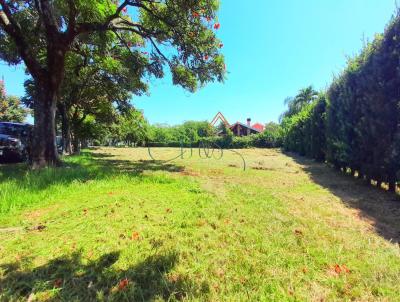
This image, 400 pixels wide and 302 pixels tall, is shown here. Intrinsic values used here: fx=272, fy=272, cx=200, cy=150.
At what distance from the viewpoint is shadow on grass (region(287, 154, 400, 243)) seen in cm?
432

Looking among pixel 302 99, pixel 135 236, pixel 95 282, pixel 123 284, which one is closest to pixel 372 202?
pixel 135 236

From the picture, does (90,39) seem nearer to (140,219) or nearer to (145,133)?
(140,219)

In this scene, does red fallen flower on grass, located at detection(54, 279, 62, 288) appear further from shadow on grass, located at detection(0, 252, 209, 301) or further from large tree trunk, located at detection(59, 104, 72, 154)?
large tree trunk, located at detection(59, 104, 72, 154)

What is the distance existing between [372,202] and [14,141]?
12.4 metres

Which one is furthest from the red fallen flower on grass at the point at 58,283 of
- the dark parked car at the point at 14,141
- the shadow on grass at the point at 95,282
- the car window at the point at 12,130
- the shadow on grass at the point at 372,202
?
the car window at the point at 12,130

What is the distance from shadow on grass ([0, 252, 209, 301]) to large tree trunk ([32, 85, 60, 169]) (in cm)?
647

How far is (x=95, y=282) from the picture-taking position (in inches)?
97.5

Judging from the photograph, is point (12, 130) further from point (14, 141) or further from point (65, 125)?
point (65, 125)

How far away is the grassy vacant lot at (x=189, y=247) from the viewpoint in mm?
2396

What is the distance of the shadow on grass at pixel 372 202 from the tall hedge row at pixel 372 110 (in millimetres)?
521

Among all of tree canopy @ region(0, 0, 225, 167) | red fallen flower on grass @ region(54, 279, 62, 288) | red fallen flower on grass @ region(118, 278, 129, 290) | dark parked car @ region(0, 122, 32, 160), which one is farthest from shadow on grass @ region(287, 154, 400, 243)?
dark parked car @ region(0, 122, 32, 160)

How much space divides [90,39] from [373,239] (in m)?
12.6

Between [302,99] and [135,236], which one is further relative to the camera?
[302,99]

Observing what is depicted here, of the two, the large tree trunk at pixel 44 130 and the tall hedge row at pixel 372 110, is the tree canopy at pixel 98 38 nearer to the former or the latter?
the large tree trunk at pixel 44 130
